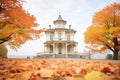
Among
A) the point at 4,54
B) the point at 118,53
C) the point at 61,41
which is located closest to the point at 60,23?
the point at 61,41

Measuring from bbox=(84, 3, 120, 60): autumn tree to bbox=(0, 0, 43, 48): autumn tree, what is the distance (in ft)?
28.2

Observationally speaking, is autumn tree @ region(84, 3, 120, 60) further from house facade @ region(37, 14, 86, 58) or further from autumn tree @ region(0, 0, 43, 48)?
house facade @ region(37, 14, 86, 58)

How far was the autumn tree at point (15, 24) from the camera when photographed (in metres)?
13.6

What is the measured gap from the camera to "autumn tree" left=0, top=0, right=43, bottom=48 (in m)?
13.6

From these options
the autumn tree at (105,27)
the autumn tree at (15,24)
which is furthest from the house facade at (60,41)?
the autumn tree at (15,24)

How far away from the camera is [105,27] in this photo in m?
24.0

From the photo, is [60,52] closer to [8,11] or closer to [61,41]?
[61,41]

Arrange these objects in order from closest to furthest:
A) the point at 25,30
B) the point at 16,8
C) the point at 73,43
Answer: the point at 16,8 → the point at 25,30 → the point at 73,43

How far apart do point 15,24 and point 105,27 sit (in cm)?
1257

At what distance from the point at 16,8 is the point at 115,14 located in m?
14.3

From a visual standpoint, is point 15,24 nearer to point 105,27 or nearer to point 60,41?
point 105,27

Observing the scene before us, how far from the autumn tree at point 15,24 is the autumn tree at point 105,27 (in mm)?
8605

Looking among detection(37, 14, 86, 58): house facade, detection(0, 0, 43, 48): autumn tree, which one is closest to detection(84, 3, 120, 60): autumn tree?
detection(0, 0, 43, 48): autumn tree

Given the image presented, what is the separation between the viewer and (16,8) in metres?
13.7
